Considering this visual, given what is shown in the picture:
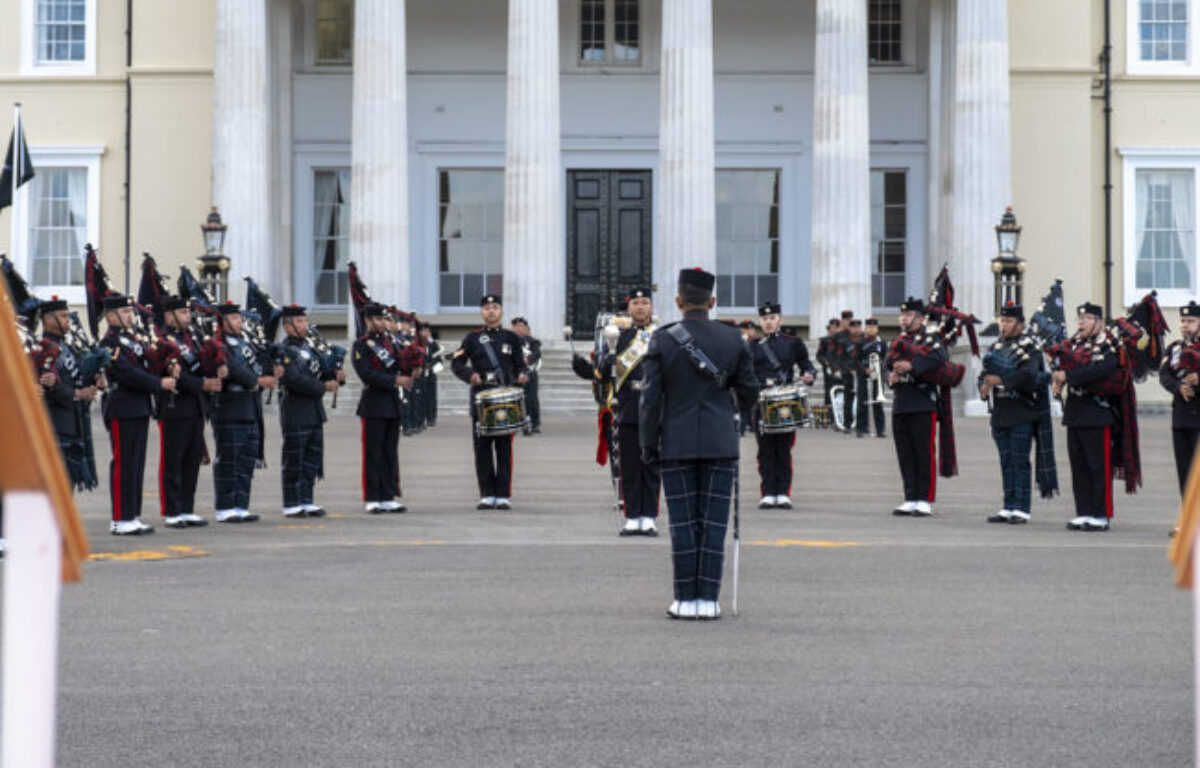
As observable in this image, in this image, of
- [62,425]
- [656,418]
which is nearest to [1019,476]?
[656,418]

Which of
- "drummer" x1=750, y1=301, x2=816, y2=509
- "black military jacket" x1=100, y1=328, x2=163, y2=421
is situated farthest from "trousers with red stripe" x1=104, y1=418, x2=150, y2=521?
"drummer" x1=750, y1=301, x2=816, y2=509

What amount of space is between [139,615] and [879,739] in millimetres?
5174

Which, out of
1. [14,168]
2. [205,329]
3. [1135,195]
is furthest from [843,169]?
[205,329]

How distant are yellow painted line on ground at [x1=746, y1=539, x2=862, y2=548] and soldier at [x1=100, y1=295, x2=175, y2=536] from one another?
4.99 metres

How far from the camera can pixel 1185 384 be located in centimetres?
1680

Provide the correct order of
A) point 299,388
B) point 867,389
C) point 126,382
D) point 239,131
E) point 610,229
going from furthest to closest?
point 610,229 → point 239,131 → point 867,389 → point 299,388 → point 126,382

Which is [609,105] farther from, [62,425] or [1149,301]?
[62,425]

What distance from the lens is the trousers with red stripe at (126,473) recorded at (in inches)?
640

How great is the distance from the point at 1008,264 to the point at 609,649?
28433 mm

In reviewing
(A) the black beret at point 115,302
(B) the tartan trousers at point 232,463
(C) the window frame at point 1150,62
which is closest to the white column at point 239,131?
(C) the window frame at point 1150,62

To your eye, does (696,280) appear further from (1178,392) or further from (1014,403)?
(1014,403)

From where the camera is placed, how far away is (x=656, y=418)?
465 inches

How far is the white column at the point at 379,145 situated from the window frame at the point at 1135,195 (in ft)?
54.0

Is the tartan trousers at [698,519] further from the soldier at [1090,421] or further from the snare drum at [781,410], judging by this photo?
the snare drum at [781,410]
